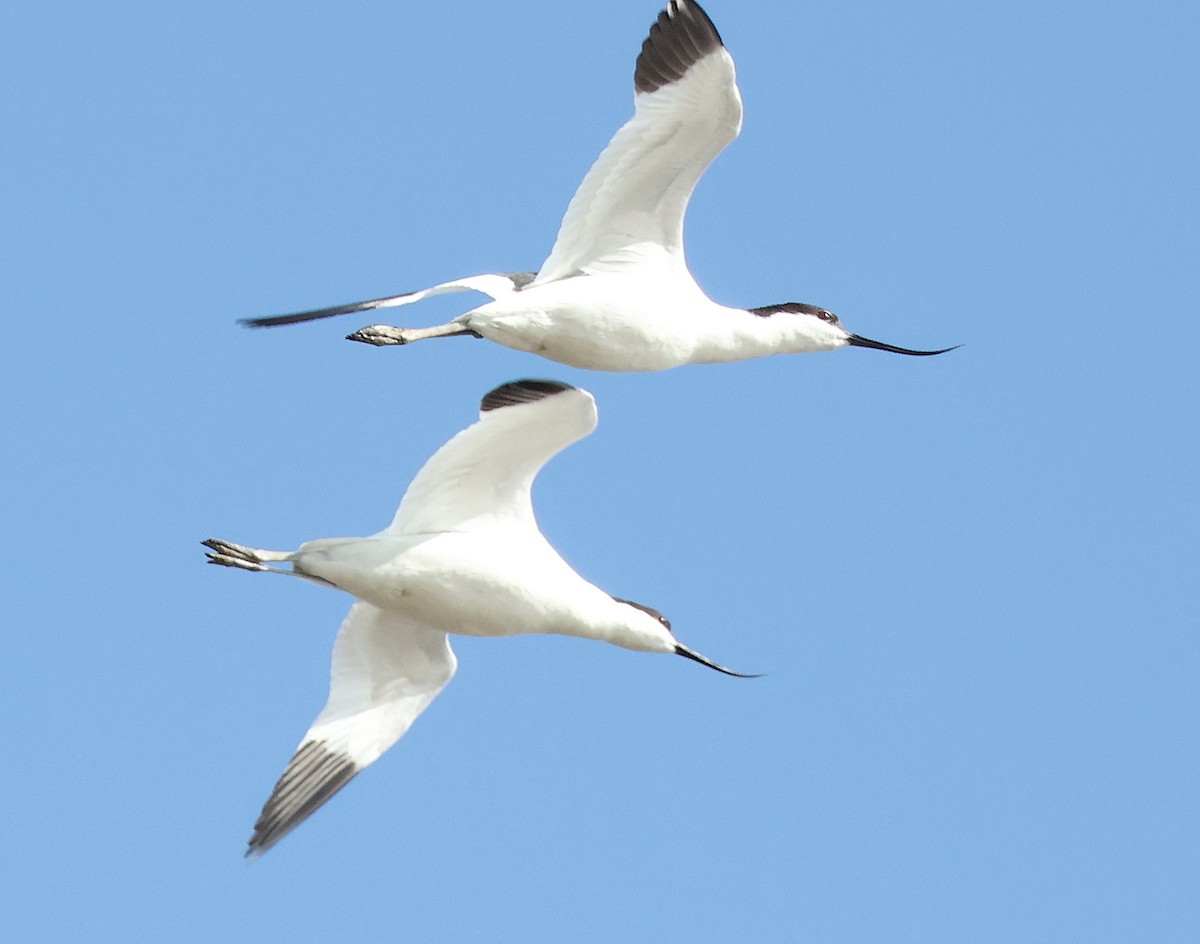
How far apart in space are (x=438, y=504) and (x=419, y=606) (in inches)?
22.8

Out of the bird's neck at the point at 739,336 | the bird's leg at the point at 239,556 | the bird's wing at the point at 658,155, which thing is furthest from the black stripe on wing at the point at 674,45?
the bird's leg at the point at 239,556

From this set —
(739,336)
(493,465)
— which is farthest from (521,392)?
(739,336)

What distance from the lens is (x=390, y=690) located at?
49.0ft

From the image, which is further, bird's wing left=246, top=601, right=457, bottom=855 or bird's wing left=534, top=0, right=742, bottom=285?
bird's wing left=246, top=601, right=457, bottom=855

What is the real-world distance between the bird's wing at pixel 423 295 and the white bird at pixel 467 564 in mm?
688

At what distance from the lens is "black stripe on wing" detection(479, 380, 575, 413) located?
45.5 feet

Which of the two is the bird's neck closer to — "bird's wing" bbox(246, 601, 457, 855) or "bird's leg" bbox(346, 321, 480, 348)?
"bird's leg" bbox(346, 321, 480, 348)

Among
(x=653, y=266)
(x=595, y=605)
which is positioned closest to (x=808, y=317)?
(x=653, y=266)

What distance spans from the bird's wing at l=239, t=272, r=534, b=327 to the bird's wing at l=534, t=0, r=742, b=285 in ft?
0.78

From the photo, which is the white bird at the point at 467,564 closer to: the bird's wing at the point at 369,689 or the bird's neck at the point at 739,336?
the bird's wing at the point at 369,689

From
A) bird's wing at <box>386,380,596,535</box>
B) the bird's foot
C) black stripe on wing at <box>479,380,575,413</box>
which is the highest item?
the bird's foot

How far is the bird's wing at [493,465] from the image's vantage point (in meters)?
13.9

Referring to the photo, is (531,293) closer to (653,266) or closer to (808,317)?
(653,266)

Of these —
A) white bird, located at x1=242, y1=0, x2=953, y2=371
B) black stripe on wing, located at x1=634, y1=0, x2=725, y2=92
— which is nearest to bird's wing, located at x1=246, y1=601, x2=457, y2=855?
white bird, located at x1=242, y1=0, x2=953, y2=371
